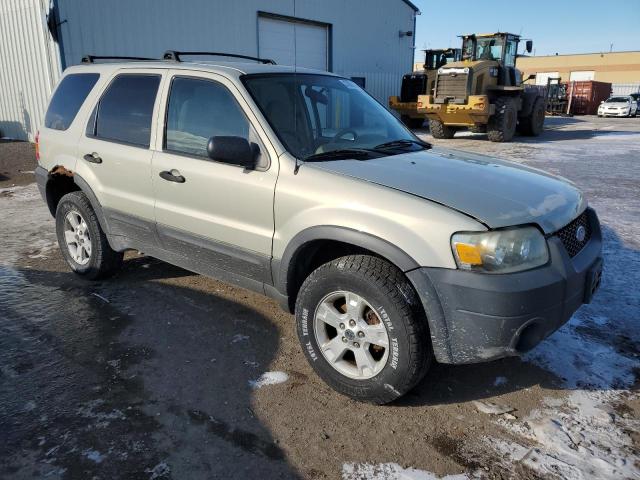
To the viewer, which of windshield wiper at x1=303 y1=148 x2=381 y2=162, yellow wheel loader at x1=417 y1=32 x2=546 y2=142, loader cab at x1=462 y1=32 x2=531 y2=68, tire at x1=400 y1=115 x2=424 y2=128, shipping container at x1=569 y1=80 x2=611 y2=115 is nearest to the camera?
windshield wiper at x1=303 y1=148 x2=381 y2=162

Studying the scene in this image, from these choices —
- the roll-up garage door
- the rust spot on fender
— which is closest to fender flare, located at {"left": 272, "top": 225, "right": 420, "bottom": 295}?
the rust spot on fender

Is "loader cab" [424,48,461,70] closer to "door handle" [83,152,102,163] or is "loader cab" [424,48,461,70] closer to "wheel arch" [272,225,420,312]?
"door handle" [83,152,102,163]

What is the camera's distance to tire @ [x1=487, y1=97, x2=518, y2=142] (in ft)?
51.2

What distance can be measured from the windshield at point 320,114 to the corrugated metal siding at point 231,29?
7402 mm

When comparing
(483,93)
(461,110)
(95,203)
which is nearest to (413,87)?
(483,93)

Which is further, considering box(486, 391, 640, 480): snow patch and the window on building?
the window on building

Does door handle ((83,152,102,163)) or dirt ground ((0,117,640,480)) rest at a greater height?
door handle ((83,152,102,163))

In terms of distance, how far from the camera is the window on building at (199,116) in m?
3.25

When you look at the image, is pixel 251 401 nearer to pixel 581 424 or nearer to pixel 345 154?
pixel 345 154

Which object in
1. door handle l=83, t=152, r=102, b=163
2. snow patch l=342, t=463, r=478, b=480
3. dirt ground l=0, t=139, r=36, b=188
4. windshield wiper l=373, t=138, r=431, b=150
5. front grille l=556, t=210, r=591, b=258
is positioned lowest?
snow patch l=342, t=463, r=478, b=480

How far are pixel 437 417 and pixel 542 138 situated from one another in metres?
17.7

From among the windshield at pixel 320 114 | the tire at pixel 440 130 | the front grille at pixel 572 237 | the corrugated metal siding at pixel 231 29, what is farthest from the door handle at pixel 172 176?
the tire at pixel 440 130

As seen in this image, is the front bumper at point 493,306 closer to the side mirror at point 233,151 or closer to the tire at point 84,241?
the side mirror at point 233,151

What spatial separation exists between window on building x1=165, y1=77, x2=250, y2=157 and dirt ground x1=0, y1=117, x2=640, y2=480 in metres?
1.33
